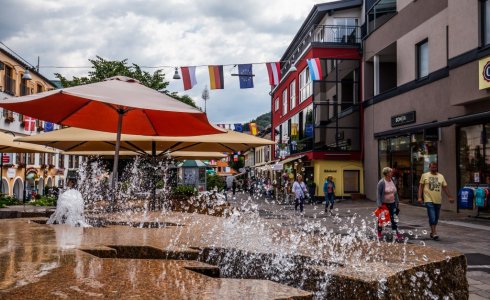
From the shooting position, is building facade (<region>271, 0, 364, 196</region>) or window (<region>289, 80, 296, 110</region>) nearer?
building facade (<region>271, 0, 364, 196</region>)

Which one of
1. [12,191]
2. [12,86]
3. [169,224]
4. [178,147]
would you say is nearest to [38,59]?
[12,86]

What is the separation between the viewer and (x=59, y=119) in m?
7.69

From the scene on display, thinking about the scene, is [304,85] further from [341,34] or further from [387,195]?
[387,195]

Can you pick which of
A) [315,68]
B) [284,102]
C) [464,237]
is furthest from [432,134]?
[284,102]

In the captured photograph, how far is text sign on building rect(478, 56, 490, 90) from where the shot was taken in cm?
1384

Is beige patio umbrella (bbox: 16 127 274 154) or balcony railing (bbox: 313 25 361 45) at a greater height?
balcony railing (bbox: 313 25 361 45)

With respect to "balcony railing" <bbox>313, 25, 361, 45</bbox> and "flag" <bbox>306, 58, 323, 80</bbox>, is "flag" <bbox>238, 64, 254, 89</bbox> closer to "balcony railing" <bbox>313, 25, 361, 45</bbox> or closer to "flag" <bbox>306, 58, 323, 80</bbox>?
"flag" <bbox>306, 58, 323, 80</bbox>

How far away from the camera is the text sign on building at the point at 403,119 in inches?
806

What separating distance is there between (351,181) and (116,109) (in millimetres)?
23544

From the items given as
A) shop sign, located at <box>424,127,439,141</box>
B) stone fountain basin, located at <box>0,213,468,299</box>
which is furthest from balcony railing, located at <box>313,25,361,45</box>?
stone fountain basin, located at <box>0,213,468,299</box>

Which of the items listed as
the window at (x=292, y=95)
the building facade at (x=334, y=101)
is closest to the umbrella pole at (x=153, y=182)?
the building facade at (x=334, y=101)

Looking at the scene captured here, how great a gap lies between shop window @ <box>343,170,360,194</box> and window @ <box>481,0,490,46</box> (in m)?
15.3

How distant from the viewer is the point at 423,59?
66.5 ft

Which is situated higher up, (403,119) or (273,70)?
(273,70)
